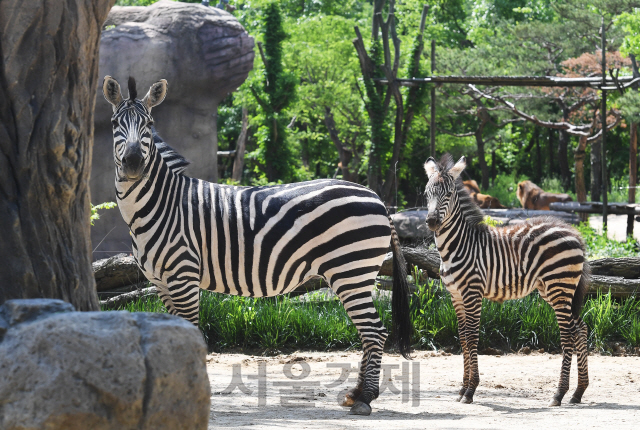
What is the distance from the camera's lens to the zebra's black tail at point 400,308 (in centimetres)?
555

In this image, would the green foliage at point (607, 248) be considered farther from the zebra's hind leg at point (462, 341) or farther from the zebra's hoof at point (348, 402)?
the zebra's hoof at point (348, 402)

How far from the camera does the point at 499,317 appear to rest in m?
7.79

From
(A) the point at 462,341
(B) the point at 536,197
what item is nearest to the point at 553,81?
(A) the point at 462,341

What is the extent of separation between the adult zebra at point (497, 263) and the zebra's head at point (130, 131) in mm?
2463

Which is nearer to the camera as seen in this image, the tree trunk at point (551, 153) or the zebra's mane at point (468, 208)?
the zebra's mane at point (468, 208)

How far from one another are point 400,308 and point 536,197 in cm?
1680

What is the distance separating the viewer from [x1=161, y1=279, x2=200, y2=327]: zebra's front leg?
4820mm

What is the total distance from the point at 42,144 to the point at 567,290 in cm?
442

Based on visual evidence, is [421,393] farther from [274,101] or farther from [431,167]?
[274,101]

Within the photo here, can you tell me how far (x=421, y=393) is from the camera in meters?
5.64

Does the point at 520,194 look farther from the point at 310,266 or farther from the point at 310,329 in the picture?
the point at 310,266

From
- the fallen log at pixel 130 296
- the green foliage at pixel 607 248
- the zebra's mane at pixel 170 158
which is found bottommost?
the fallen log at pixel 130 296

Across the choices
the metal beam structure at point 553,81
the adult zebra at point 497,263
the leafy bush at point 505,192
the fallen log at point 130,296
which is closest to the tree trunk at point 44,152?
the adult zebra at point 497,263

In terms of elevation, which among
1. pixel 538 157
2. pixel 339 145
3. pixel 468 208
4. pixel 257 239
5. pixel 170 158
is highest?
pixel 339 145
